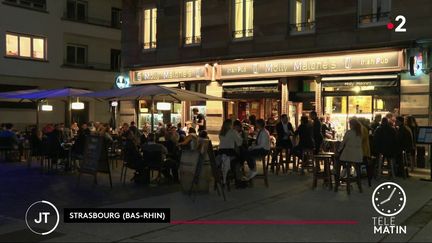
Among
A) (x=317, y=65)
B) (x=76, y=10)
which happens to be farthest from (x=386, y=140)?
(x=76, y=10)

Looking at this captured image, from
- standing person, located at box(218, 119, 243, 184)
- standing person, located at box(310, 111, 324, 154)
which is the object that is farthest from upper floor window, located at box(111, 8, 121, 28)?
standing person, located at box(218, 119, 243, 184)

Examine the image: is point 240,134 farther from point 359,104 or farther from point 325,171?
point 359,104

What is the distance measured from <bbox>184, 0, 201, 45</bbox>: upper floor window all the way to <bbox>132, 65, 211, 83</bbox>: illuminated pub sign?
4.28ft

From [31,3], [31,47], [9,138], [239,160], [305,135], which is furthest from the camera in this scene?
[31,47]

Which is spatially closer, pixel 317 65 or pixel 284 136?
pixel 284 136

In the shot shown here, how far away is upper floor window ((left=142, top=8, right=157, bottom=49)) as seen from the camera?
2317 centimetres

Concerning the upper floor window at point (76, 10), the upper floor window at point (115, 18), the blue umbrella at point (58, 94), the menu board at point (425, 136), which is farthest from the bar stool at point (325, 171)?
the upper floor window at point (115, 18)

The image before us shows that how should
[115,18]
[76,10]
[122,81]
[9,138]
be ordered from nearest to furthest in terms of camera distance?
[9,138] < [122,81] < [76,10] < [115,18]

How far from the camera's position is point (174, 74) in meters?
21.8

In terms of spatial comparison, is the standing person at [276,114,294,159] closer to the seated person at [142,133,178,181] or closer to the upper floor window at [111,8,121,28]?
the seated person at [142,133,178,181]

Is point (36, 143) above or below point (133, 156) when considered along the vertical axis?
above

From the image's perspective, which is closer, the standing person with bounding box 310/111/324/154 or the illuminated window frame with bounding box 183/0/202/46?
the standing person with bounding box 310/111/324/154

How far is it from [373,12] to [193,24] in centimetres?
836

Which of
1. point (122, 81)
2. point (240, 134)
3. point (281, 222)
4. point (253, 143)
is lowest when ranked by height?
point (281, 222)
